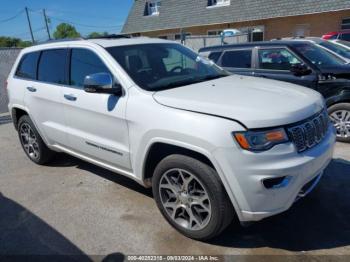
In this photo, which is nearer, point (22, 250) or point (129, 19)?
point (22, 250)

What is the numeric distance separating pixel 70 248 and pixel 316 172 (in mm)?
2344

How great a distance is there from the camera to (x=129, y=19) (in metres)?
28.5

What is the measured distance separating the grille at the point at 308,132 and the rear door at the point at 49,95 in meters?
2.78

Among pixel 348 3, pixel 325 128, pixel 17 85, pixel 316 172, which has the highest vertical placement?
pixel 348 3

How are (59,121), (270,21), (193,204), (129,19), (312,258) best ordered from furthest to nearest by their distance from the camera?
Answer: (129,19)
(270,21)
(59,121)
(193,204)
(312,258)

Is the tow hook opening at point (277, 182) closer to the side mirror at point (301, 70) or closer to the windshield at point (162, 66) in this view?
the windshield at point (162, 66)

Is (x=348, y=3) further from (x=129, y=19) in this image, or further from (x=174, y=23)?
(x=129, y=19)

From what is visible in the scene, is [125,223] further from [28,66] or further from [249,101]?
[28,66]

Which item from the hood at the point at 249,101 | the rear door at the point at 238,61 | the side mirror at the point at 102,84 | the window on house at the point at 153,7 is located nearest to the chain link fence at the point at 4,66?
the rear door at the point at 238,61

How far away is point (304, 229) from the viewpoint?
3010mm

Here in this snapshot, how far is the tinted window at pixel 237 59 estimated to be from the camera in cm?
633

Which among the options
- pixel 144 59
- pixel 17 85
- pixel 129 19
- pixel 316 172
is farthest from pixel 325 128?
pixel 129 19

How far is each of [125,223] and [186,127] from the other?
139cm

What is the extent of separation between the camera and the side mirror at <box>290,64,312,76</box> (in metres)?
5.44
